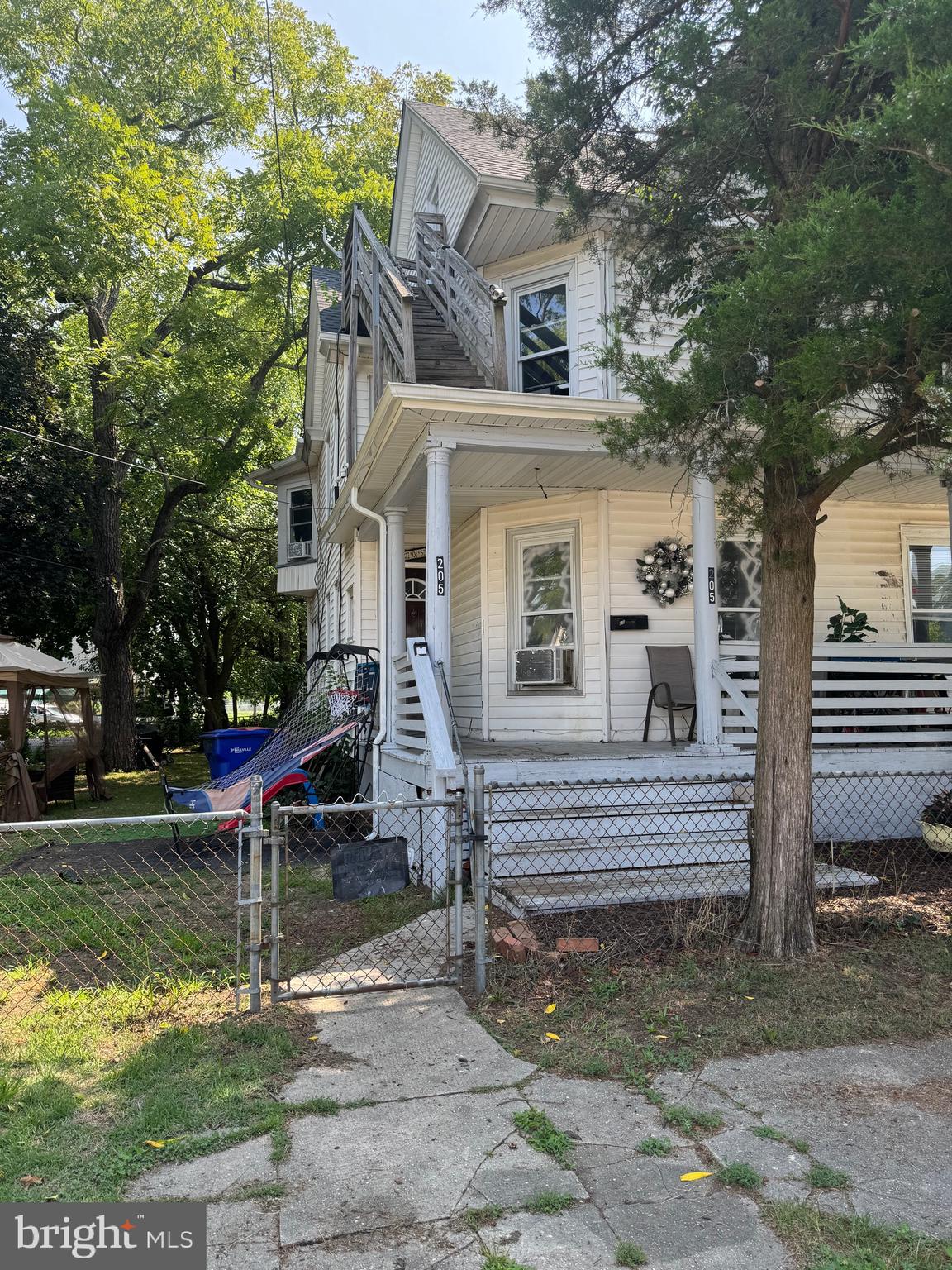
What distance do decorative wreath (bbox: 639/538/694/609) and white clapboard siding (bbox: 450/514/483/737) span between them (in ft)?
6.79

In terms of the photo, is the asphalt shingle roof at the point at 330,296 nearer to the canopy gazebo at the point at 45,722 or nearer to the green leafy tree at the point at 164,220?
the green leafy tree at the point at 164,220

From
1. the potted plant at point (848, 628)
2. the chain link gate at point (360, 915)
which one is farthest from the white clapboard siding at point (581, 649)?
the chain link gate at point (360, 915)

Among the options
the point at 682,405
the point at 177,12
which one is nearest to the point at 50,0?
the point at 177,12

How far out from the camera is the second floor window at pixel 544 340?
986 centimetres

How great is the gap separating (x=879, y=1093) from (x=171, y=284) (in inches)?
732

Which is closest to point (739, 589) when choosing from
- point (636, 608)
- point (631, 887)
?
point (636, 608)

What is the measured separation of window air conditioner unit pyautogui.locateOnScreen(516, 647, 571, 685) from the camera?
9.77 meters

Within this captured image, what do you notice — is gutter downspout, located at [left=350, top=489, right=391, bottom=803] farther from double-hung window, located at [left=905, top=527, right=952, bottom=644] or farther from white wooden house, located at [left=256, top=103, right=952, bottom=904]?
double-hung window, located at [left=905, top=527, right=952, bottom=644]

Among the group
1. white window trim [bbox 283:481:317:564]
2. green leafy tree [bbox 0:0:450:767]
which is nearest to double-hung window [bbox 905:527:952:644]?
white window trim [bbox 283:481:317:564]

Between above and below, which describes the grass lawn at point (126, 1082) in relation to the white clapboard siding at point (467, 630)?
below

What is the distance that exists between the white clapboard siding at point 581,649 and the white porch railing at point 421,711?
1.36m

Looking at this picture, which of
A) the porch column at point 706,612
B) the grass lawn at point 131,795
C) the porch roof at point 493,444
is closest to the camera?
the porch roof at point 493,444

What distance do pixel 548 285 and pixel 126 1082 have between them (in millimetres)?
9081

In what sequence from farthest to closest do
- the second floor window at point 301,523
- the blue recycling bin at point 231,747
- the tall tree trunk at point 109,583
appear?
the second floor window at point 301,523, the tall tree trunk at point 109,583, the blue recycling bin at point 231,747
